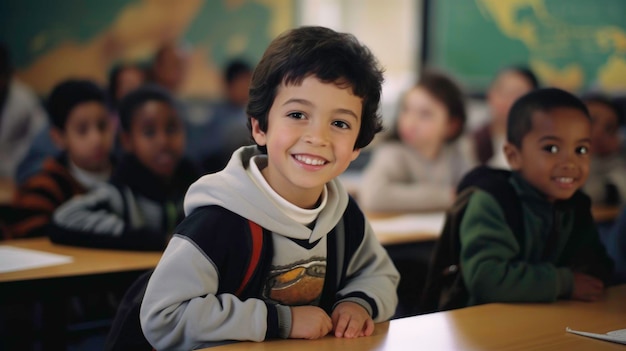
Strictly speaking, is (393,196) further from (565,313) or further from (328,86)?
(328,86)

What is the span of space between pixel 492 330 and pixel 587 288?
44 centimetres

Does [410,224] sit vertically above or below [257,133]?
below

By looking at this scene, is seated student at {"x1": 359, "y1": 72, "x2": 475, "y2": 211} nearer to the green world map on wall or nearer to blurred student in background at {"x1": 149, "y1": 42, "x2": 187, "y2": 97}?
the green world map on wall

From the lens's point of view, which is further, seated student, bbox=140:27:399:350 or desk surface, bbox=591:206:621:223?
desk surface, bbox=591:206:621:223

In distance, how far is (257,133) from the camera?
1.58m

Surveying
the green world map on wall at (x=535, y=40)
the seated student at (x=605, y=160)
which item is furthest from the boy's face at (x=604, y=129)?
the green world map on wall at (x=535, y=40)

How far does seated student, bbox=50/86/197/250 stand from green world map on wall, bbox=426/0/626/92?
330 cm

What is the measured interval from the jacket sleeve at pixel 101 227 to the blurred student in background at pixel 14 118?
7.34 feet

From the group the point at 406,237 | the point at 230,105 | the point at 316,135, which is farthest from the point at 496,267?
the point at 230,105

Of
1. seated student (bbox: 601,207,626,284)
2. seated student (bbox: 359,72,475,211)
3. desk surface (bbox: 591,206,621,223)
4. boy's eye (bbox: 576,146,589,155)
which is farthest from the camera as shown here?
seated student (bbox: 359,72,475,211)

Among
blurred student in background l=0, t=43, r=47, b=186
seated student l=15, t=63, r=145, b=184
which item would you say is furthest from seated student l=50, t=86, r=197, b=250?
blurred student in background l=0, t=43, r=47, b=186

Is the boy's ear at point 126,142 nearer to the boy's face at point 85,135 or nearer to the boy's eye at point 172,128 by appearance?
the boy's eye at point 172,128

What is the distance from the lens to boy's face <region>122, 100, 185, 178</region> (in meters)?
2.93

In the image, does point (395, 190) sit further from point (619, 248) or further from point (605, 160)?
point (619, 248)
